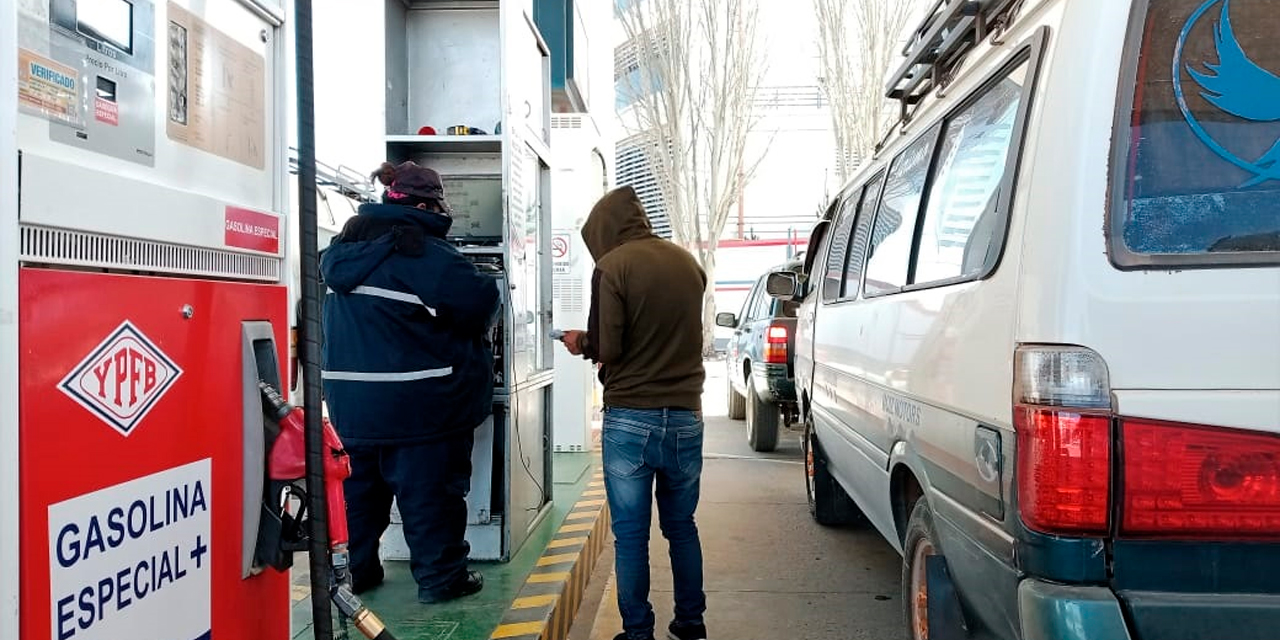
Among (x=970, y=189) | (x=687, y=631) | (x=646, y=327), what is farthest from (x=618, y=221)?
(x=687, y=631)

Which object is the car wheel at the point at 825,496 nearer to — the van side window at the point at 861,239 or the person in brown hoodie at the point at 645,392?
the van side window at the point at 861,239

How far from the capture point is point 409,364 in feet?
11.5

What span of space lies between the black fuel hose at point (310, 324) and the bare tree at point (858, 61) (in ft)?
60.1

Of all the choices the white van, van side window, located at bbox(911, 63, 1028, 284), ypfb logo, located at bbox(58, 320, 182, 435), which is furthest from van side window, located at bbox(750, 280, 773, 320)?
ypfb logo, located at bbox(58, 320, 182, 435)

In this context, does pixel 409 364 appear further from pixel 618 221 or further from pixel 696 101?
pixel 696 101

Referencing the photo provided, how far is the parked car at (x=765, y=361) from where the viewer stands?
7590mm

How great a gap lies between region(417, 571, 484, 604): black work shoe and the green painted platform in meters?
0.02

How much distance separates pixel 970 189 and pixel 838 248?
2.25 metres

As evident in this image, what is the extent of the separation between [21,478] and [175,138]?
28.8 inches

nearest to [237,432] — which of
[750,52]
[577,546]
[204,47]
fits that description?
[204,47]

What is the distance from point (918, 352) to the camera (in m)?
2.61

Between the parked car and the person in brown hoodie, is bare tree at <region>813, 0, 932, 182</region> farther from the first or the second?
the person in brown hoodie

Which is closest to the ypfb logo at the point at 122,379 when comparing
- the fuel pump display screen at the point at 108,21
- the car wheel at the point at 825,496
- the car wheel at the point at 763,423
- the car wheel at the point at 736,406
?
the fuel pump display screen at the point at 108,21

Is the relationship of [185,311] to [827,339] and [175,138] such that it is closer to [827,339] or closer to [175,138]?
[175,138]
